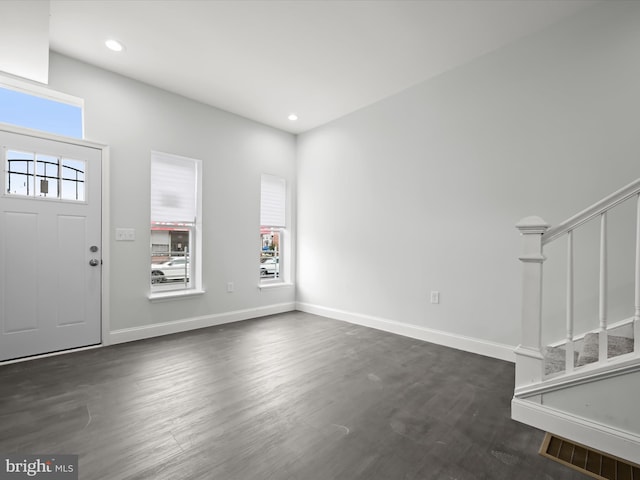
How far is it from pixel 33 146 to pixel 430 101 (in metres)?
4.24

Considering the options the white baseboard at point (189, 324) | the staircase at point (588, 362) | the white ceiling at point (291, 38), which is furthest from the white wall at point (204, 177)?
the staircase at point (588, 362)

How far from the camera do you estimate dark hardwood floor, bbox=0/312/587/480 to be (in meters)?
1.59

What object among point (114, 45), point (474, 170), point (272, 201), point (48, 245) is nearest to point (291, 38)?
point (114, 45)

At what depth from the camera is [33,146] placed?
9.86 ft

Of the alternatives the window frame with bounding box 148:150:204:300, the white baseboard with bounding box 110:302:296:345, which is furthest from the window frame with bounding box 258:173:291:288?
the window frame with bounding box 148:150:204:300

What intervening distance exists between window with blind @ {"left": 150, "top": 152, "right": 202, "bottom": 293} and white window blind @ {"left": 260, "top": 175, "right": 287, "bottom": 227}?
108cm

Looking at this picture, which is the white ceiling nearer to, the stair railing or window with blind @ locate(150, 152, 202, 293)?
window with blind @ locate(150, 152, 202, 293)

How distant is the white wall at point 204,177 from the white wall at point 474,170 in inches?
41.1

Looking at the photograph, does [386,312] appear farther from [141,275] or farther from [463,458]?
[141,275]

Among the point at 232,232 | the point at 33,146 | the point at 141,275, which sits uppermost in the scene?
the point at 33,146

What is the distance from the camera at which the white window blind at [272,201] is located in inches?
197

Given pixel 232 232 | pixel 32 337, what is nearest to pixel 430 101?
pixel 232 232

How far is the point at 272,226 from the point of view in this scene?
512cm

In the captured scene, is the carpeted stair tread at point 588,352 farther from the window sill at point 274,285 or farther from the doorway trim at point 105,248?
the doorway trim at point 105,248
